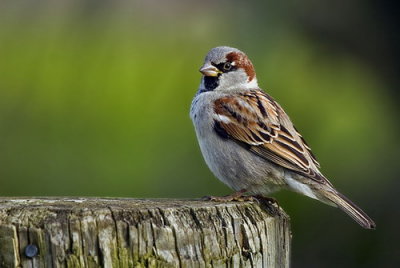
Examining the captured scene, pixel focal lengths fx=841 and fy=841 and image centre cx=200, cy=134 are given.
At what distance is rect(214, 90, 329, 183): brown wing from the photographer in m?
4.31

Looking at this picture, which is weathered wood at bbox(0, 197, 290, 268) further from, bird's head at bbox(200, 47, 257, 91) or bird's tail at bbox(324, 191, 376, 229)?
bird's head at bbox(200, 47, 257, 91)

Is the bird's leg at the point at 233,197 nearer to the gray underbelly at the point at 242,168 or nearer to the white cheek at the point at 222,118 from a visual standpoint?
the gray underbelly at the point at 242,168

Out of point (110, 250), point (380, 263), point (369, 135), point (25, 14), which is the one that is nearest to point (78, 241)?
point (110, 250)

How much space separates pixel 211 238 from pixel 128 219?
0.91ft

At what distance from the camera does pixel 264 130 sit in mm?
4445

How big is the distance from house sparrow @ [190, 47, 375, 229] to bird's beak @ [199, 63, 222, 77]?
0.12m

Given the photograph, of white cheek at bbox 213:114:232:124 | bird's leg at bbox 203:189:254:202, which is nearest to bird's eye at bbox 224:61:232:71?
white cheek at bbox 213:114:232:124

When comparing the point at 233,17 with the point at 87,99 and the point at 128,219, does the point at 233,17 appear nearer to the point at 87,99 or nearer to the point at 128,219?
the point at 87,99

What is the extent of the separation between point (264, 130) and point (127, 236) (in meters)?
2.00

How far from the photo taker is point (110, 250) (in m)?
2.53

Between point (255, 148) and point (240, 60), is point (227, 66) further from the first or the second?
point (255, 148)

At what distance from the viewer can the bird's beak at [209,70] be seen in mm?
4764

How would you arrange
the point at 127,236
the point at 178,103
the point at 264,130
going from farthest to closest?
the point at 178,103
the point at 264,130
the point at 127,236

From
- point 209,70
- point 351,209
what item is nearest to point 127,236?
point 351,209
